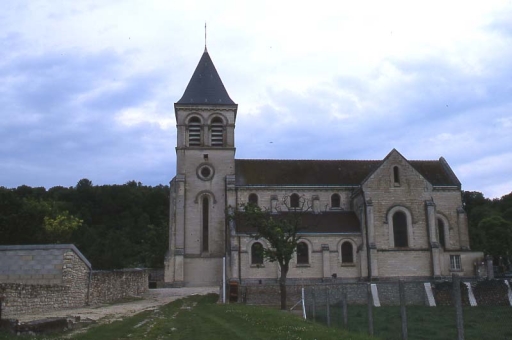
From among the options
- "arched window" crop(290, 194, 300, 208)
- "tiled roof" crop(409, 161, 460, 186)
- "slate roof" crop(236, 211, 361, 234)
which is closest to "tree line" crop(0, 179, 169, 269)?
"slate roof" crop(236, 211, 361, 234)

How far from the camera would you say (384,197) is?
46.7 meters

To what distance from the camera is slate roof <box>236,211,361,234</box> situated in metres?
45.8

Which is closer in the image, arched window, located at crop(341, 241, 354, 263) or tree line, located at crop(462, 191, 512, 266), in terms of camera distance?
arched window, located at crop(341, 241, 354, 263)

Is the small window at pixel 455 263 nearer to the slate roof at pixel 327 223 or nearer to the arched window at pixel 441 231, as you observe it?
the arched window at pixel 441 231

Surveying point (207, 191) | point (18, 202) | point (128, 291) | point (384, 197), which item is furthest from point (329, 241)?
point (18, 202)

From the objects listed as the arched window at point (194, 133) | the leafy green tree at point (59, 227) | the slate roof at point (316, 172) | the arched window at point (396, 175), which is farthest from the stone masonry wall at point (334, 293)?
the leafy green tree at point (59, 227)

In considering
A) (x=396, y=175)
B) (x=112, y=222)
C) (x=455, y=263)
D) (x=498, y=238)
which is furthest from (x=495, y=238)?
(x=112, y=222)

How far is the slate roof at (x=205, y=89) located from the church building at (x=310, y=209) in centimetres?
10

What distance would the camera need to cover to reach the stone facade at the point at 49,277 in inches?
860

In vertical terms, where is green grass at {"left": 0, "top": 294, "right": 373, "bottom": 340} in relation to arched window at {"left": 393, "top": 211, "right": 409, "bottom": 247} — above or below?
below

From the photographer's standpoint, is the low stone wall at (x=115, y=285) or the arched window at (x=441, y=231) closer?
the low stone wall at (x=115, y=285)

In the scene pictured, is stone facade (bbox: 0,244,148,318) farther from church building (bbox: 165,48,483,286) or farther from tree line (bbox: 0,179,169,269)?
tree line (bbox: 0,179,169,269)

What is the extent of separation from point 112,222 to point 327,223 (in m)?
66.1

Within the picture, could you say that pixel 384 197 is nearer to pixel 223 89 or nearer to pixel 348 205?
pixel 348 205
